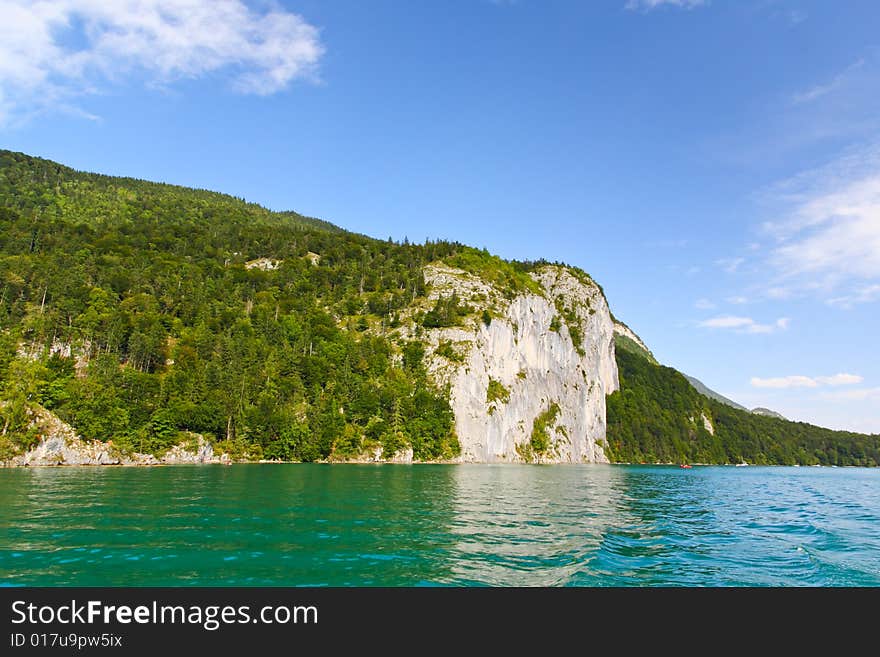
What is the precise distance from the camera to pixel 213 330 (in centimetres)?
10888

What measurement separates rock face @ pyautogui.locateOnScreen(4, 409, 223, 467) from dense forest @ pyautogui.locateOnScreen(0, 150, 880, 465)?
1159mm

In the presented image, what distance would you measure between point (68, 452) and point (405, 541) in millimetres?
65210

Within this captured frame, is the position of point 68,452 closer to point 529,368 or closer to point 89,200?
point 529,368

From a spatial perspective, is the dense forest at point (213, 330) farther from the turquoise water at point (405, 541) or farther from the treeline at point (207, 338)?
the turquoise water at point (405, 541)

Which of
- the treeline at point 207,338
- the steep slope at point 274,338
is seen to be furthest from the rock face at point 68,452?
the treeline at point 207,338

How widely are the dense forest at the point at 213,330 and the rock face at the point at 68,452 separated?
1.16 meters

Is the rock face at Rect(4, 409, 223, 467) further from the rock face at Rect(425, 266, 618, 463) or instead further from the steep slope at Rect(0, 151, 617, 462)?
the rock face at Rect(425, 266, 618, 463)

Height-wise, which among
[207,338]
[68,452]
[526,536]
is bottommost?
[68,452]

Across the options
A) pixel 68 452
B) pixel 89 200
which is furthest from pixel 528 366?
pixel 89 200

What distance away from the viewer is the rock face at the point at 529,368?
114688mm
